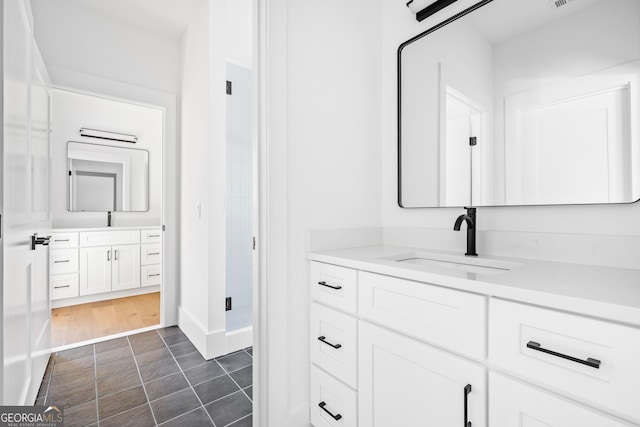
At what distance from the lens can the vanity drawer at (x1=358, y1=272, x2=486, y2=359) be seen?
0.78 m

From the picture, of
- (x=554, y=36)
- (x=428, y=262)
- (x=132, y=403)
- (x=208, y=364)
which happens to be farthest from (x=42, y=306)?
(x=554, y=36)

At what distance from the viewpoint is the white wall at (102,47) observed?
229cm

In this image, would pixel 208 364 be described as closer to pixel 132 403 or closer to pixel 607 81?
pixel 132 403

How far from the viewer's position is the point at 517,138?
116cm

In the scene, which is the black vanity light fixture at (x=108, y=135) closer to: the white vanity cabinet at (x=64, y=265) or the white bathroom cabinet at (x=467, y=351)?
the white vanity cabinet at (x=64, y=265)

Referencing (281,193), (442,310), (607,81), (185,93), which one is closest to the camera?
(442,310)

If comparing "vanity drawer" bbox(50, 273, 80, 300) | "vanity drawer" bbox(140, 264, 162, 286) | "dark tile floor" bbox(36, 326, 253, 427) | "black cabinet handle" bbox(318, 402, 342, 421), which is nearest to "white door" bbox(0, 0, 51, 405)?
"dark tile floor" bbox(36, 326, 253, 427)

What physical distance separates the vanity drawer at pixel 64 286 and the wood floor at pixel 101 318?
15 cm

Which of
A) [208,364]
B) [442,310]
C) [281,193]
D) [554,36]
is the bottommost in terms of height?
[208,364]

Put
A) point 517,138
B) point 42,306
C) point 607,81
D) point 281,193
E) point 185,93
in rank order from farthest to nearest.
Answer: point 185,93 < point 42,306 < point 281,193 < point 517,138 < point 607,81

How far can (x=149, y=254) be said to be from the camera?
12.5 ft

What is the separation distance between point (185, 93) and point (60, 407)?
2405 mm

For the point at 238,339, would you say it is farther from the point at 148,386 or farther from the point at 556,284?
the point at 556,284

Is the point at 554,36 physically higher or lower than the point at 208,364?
higher
